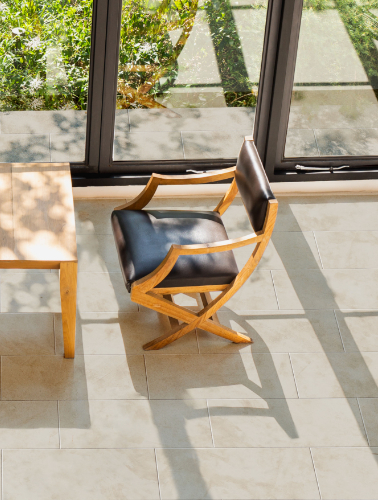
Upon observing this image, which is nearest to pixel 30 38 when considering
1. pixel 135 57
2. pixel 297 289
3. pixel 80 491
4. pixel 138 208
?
pixel 135 57

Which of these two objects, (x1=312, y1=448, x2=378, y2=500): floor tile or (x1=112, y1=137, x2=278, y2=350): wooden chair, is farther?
(x1=112, y1=137, x2=278, y2=350): wooden chair

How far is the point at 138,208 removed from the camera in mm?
3934

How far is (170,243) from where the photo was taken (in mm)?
3551

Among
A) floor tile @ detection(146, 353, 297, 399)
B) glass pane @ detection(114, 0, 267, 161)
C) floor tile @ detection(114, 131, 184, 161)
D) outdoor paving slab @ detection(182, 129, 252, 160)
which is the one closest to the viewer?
floor tile @ detection(146, 353, 297, 399)

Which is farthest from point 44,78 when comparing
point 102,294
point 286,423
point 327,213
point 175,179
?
point 286,423

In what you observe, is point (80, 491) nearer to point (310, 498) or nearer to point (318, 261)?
point (310, 498)

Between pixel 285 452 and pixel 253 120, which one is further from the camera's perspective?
pixel 253 120

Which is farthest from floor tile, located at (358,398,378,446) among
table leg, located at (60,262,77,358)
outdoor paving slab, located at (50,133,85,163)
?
outdoor paving slab, located at (50,133,85,163)

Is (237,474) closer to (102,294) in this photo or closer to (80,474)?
(80,474)

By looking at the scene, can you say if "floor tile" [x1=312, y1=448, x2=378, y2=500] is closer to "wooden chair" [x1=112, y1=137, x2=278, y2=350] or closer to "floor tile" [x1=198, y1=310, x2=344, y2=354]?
"floor tile" [x1=198, y1=310, x2=344, y2=354]

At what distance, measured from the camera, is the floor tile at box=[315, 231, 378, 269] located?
4.32 metres

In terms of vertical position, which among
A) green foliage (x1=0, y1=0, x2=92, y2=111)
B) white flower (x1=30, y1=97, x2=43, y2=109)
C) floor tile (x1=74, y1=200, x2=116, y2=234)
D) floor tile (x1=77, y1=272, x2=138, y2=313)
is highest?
green foliage (x1=0, y1=0, x2=92, y2=111)

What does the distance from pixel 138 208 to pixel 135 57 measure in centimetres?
100

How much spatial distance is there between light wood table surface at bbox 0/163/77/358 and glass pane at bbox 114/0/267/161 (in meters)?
0.95
